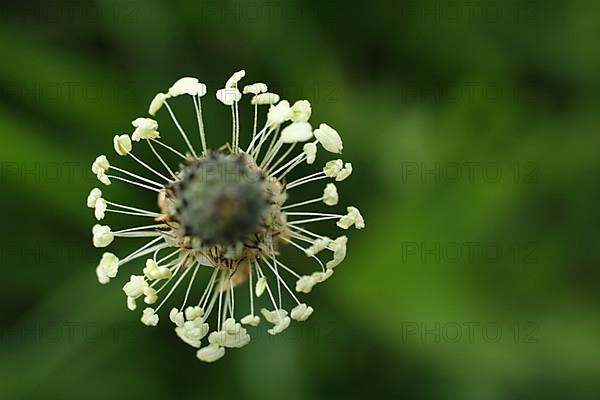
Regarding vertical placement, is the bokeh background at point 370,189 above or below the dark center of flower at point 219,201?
above

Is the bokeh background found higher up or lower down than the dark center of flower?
higher up

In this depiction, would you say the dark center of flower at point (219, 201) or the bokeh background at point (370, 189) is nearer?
the dark center of flower at point (219, 201)

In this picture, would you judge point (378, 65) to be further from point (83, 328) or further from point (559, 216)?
point (83, 328)

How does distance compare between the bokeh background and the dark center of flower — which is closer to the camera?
the dark center of flower

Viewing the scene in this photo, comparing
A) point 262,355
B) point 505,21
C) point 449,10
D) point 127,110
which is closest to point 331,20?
point 449,10
